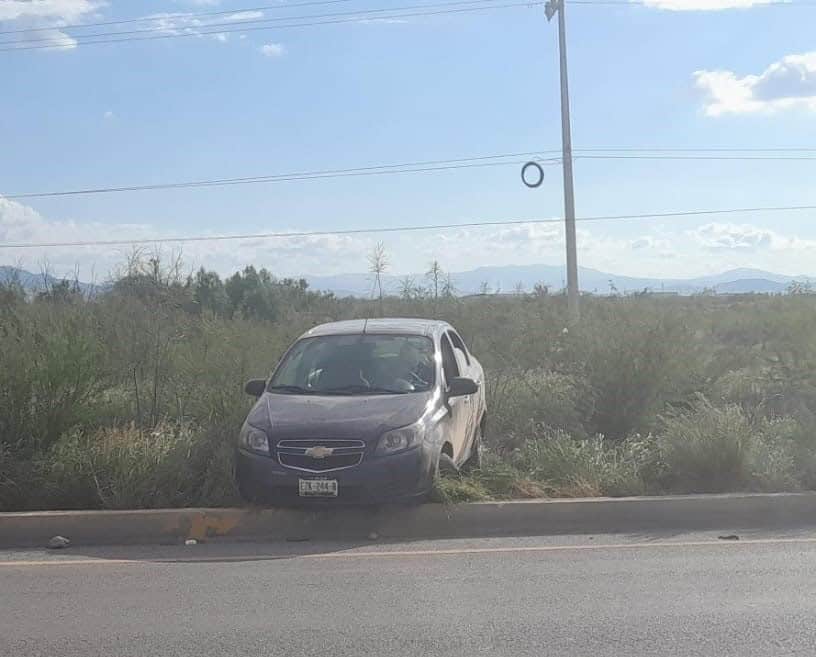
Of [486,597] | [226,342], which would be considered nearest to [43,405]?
[226,342]

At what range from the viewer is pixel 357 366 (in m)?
8.18

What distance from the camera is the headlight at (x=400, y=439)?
276 inches

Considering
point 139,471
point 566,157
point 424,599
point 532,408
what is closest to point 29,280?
point 139,471

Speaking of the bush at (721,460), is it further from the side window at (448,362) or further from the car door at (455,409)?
the side window at (448,362)

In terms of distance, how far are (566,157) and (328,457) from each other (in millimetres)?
19671

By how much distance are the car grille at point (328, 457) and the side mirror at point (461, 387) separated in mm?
1244

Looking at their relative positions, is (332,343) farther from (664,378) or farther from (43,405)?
(664,378)

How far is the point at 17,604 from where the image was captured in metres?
5.54

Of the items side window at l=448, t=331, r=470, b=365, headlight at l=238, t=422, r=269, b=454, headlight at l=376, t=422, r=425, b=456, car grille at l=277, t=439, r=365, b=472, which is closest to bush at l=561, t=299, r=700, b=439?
side window at l=448, t=331, r=470, b=365

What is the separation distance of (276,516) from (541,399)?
442 centimetres

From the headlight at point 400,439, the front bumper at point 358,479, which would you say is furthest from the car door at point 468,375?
the front bumper at point 358,479

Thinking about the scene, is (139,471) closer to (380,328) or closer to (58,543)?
(58,543)

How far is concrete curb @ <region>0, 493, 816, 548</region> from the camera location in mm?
7227

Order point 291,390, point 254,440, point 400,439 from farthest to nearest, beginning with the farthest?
point 291,390 → point 254,440 → point 400,439
